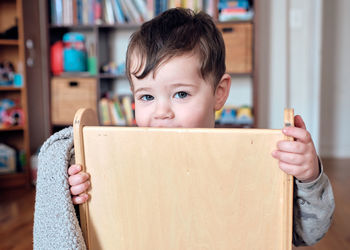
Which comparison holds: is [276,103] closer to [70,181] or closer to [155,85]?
[155,85]

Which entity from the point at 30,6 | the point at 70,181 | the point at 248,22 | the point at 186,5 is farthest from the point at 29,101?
the point at 70,181

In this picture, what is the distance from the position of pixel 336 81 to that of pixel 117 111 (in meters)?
2.46

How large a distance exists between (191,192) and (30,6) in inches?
120

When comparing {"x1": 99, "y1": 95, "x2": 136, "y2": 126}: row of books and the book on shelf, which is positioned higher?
the book on shelf

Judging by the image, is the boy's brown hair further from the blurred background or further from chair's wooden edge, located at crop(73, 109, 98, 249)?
the blurred background

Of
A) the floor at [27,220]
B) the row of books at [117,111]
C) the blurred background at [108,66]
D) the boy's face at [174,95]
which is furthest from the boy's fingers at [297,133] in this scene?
the row of books at [117,111]

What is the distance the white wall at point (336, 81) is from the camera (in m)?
3.92

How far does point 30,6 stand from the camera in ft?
10.3

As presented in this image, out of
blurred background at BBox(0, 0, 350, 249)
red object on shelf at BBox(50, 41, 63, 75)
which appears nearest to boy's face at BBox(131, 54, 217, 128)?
blurred background at BBox(0, 0, 350, 249)

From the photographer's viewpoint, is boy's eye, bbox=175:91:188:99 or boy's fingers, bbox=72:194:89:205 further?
boy's eye, bbox=175:91:188:99

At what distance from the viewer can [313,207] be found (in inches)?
28.1

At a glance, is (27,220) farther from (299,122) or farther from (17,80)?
(299,122)

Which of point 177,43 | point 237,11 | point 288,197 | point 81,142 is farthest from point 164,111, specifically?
point 237,11

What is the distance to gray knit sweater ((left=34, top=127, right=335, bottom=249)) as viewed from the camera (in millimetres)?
655
